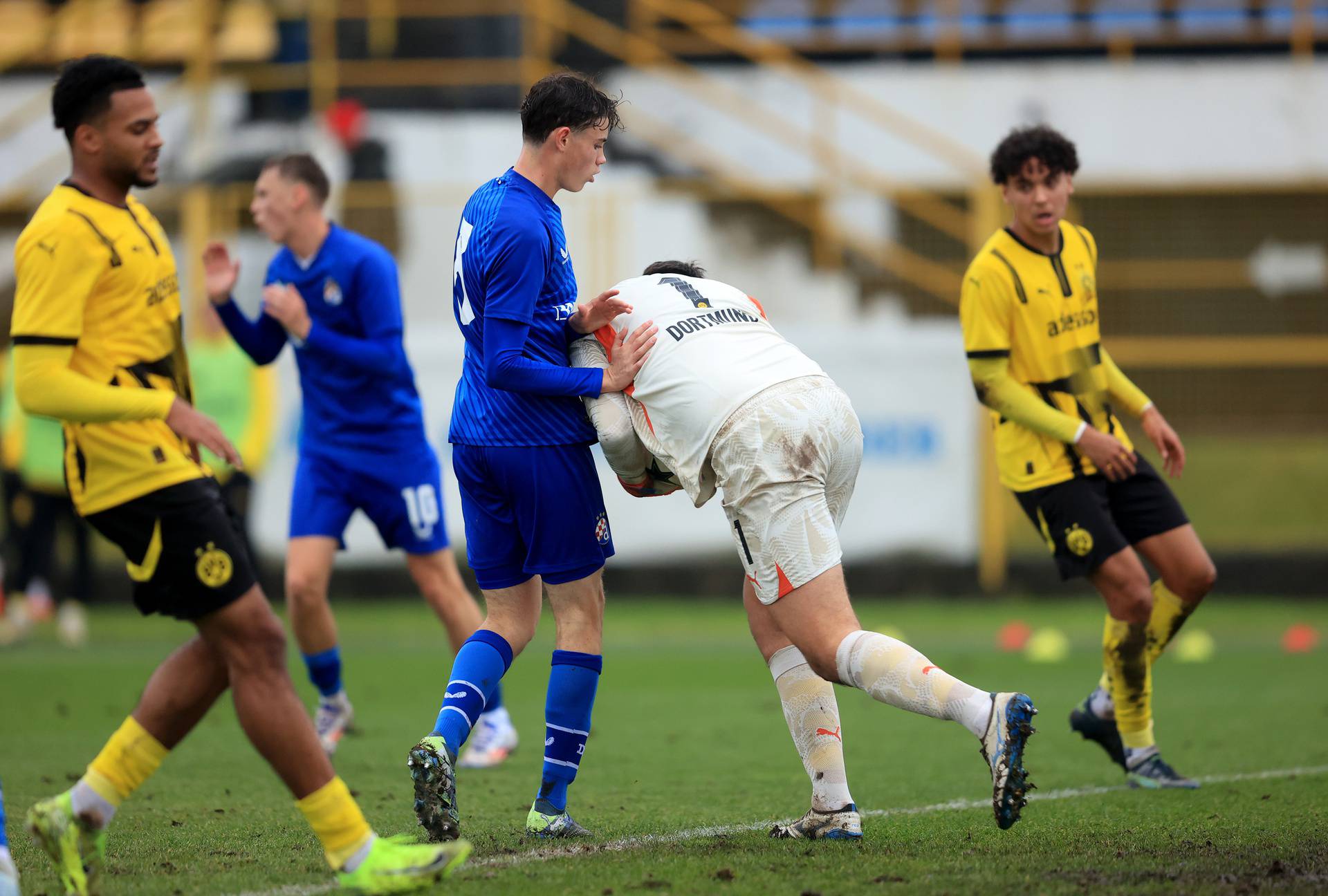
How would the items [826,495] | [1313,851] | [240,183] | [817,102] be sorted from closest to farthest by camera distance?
[1313,851], [826,495], [240,183], [817,102]

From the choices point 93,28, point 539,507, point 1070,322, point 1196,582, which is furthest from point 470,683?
point 93,28

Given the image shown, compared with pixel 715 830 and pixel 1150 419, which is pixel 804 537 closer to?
pixel 715 830

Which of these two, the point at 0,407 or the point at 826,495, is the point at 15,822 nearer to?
the point at 826,495

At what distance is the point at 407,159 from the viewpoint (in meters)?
17.0

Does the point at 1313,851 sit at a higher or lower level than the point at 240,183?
lower

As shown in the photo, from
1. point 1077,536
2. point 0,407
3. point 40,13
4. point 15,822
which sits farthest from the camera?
point 40,13

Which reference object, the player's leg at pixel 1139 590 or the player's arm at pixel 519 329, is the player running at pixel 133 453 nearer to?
the player's arm at pixel 519 329

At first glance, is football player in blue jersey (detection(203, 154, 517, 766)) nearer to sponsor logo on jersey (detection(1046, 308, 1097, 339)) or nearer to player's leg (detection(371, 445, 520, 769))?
player's leg (detection(371, 445, 520, 769))

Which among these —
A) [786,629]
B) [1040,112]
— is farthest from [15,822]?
[1040,112]

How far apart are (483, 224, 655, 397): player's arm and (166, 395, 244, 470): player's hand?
0.95 m

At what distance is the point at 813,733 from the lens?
4770 millimetres

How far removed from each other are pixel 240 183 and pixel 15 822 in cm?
1240

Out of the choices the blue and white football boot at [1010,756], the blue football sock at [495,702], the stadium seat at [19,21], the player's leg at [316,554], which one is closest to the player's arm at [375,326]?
the player's leg at [316,554]

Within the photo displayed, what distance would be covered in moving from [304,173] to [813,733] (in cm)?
363
